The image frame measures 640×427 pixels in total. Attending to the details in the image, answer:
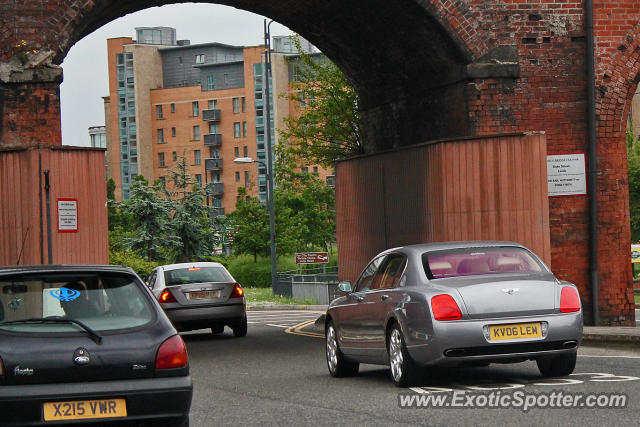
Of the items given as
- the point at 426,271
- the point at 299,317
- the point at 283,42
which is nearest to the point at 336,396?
the point at 426,271

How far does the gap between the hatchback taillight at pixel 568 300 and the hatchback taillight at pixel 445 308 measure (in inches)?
40.5

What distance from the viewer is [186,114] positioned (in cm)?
12562

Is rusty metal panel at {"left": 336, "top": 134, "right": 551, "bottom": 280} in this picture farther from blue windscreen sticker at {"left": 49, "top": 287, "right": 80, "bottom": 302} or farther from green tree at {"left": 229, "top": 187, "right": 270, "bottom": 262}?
green tree at {"left": 229, "top": 187, "right": 270, "bottom": 262}

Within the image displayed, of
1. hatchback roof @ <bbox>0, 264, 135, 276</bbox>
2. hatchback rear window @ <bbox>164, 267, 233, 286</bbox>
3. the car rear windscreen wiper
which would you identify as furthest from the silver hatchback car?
the car rear windscreen wiper

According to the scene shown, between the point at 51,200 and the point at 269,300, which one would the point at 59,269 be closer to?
the point at 51,200

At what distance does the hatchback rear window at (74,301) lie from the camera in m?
7.50

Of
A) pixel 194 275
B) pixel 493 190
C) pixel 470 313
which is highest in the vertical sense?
pixel 493 190

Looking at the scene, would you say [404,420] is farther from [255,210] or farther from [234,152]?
[234,152]

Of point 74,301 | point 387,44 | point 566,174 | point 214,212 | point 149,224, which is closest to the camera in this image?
point 74,301

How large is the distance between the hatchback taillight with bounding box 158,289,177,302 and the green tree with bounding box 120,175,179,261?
36901 millimetres

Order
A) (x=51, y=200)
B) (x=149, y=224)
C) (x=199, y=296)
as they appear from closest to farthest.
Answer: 1. (x=51, y=200)
2. (x=199, y=296)
3. (x=149, y=224)

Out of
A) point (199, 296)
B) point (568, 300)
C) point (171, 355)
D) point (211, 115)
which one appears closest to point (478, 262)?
point (568, 300)

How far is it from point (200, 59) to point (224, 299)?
355 ft

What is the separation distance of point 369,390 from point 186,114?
116m
